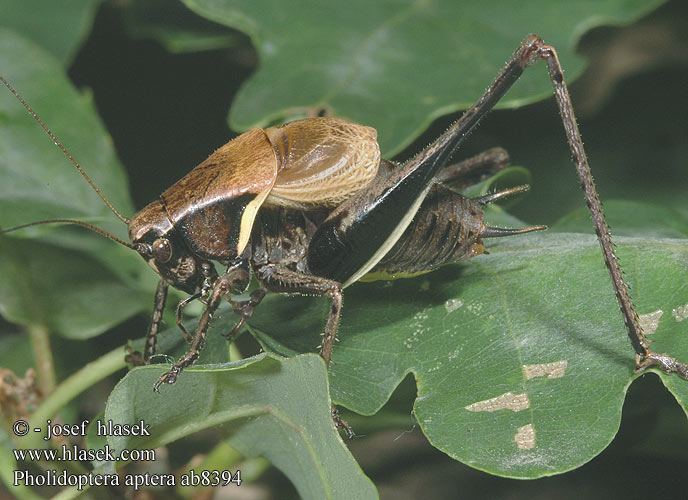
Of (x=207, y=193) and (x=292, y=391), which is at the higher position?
(x=207, y=193)

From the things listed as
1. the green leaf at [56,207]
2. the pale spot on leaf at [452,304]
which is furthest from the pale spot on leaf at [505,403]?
the green leaf at [56,207]

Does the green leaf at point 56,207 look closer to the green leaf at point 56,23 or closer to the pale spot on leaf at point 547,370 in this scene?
the green leaf at point 56,23

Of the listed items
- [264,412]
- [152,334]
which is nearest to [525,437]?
[264,412]

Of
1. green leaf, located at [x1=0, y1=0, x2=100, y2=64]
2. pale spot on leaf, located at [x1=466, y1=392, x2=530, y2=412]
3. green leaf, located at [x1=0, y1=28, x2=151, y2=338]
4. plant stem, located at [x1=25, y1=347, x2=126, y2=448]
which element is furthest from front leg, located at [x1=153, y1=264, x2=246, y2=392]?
green leaf, located at [x1=0, y1=0, x2=100, y2=64]

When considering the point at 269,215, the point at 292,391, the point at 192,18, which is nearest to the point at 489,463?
the point at 292,391

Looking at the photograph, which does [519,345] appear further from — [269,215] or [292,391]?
[269,215]

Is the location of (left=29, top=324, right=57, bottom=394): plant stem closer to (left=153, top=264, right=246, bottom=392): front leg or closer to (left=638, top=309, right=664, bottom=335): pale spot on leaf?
(left=153, top=264, right=246, bottom=392): front leg

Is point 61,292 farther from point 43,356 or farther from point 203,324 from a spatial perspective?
point 203,324

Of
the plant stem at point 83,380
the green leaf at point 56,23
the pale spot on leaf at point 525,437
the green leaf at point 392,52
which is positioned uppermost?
the green leaf at point 56,23
